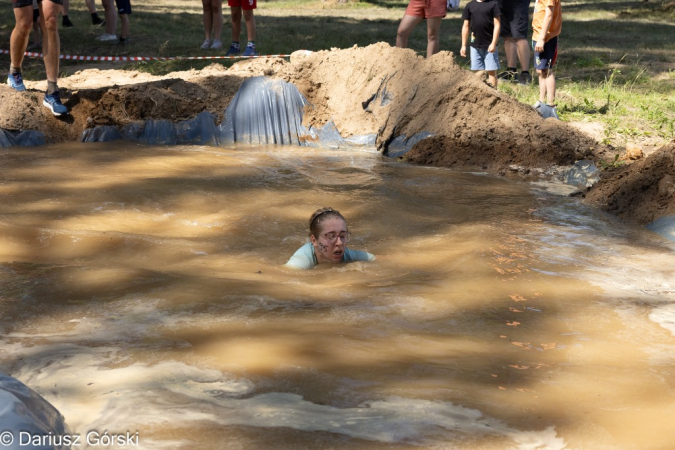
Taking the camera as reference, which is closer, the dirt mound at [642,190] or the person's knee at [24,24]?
the dirt mound at [642,190]

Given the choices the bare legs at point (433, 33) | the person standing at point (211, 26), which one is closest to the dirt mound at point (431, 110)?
the bare legs at point (433, 33)

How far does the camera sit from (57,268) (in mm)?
5184

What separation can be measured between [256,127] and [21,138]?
273cm

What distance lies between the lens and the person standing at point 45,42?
8.15m

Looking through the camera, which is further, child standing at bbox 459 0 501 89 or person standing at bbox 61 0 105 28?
person standing at bbox 61 0 105 28

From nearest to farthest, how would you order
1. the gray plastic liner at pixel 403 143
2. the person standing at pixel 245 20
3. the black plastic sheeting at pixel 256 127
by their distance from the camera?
the gray plastic liner at pixel 403 143 < the black plastic sheeting at pixel 256 127 < the person standing at pixel 245 20

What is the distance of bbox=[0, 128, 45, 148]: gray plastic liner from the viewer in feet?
29.6

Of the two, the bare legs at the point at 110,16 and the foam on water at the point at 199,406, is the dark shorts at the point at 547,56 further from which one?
the bare legs at the point at 110,16

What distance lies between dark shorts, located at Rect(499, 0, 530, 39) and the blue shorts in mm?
698

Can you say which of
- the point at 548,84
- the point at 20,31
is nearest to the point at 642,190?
the point at 548,84

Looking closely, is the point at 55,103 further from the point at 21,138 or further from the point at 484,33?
the point at 484,33

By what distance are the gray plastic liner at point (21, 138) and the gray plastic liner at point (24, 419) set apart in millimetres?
6755

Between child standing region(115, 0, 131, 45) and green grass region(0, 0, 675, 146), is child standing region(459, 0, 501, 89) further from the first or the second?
child standing region(115, 0, 131, 45)

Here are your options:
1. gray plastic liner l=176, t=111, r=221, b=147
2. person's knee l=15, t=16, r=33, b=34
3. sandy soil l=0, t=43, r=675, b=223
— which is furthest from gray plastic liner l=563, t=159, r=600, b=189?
person's knee l=15, t=16, r=33, b=34
